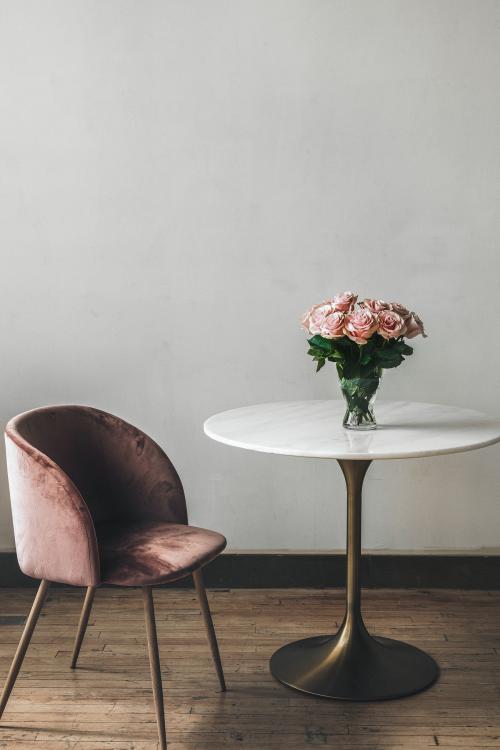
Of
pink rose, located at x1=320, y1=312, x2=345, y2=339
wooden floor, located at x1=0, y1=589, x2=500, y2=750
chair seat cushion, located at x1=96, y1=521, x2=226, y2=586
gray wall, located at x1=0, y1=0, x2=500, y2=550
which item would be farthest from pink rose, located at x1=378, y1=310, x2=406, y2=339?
wooden floor, located at x1=0, y1=589, x2=500, y2=750

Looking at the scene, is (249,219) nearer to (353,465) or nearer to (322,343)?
(322,343)

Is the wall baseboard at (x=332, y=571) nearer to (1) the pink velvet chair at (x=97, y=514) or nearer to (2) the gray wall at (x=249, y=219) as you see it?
Answer: (2) the gray wall at (x=249, y=219)

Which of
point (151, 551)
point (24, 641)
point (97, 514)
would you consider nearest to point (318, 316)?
point (151, 551)

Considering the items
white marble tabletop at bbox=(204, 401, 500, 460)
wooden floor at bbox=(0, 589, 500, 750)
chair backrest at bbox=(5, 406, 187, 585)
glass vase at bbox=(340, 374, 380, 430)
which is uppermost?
glass vase at bbox=(340, 374, 380, 430)

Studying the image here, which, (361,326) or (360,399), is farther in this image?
(360,399)

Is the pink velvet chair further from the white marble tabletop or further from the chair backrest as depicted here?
the white marble tabletop

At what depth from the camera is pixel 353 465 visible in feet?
7.97

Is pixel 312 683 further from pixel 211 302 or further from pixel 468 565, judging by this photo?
pixel 211 302

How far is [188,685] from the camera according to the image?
249 centimetres

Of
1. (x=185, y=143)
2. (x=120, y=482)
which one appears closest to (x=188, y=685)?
(x=120, y=482)

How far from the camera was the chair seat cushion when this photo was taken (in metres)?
2.12

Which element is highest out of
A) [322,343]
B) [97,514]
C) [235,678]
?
[322,343]

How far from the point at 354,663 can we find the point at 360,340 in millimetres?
975

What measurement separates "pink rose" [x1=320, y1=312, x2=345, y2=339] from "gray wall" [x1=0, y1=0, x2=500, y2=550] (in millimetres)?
869
